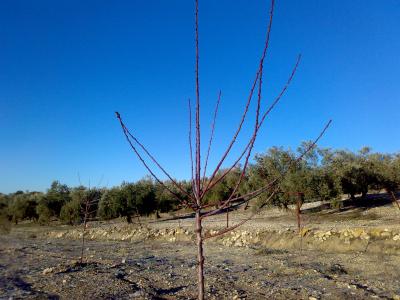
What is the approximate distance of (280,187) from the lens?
25.9 m

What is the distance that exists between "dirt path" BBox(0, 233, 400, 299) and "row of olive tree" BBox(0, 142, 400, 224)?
6.49 meters

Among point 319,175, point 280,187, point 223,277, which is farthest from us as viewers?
point 319,175

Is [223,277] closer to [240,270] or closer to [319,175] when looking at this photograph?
[240,270]

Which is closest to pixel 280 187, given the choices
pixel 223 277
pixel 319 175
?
pixel 319 175

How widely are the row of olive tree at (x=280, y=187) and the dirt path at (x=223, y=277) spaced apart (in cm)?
649

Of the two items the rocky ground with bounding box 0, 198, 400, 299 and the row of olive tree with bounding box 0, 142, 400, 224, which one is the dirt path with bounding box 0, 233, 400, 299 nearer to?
the rocky ground with bounding box 0, 198, 400, 299

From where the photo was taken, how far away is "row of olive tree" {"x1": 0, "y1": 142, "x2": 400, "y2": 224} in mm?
32500

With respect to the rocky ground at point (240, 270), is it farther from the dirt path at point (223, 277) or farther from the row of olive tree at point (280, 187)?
the row of olive tree at point (280, 187)

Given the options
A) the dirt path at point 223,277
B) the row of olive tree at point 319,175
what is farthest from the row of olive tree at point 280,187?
the dirt path at point 223,277

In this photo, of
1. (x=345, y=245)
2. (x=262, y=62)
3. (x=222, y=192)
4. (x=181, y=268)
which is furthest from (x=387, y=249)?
(x=222, y=192)

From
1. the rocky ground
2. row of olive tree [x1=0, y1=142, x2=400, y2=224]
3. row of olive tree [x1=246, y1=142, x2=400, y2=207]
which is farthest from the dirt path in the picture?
row of olive tree [x1=246, y1=142, x2=400, y2=207]

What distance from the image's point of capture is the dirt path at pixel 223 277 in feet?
35.7

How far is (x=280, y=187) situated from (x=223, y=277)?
13.8 m

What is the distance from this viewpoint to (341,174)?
34562mm
